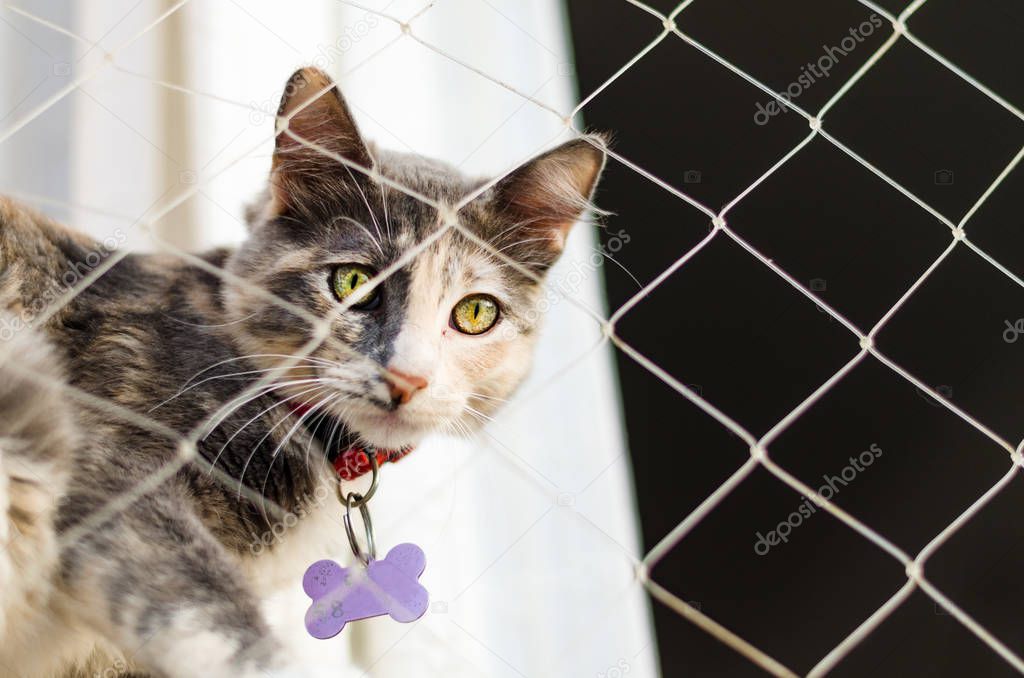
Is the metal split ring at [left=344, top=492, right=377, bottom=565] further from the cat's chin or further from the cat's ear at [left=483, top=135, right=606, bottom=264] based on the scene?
the cat's ear at [left=483, top=135, right=606, bottom=264]

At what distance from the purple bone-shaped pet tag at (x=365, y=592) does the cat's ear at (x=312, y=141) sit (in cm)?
37

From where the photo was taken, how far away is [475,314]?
0.99 m

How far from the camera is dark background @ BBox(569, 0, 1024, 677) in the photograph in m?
1.23

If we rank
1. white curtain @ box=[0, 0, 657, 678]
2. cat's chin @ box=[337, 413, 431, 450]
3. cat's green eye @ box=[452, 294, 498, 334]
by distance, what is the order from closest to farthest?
cat's chin @ box=[337, 413, 431, 450] < cat's green eye @ box=[452, 294, 498, 334] < white curtain @ box=[0, 0, 657, 678]

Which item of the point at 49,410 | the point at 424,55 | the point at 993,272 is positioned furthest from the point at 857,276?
the point at 49,410

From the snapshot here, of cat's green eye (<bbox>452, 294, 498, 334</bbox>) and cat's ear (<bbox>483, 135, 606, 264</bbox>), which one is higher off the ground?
cat's ear (<bbox>483, 135, 606, 264</bbox>)

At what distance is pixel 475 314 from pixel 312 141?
0.79 ft

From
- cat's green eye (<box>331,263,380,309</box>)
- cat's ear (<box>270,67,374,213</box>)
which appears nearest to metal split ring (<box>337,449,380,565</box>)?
cat's green eye (<box>331,263,380,309</box>)

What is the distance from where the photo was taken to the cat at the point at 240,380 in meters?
0.78

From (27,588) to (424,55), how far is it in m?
0.87

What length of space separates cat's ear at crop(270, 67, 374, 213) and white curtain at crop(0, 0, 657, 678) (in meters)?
0.19

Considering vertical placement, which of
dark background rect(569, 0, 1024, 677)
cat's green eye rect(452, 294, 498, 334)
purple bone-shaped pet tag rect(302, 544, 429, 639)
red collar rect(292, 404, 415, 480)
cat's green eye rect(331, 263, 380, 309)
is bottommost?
dark background rect(569, 0, 1024, 677)

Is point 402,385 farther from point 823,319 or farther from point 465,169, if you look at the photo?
point 823,319

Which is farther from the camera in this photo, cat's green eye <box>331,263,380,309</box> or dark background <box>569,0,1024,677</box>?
dark background <box>569,0,1024,677</box>
